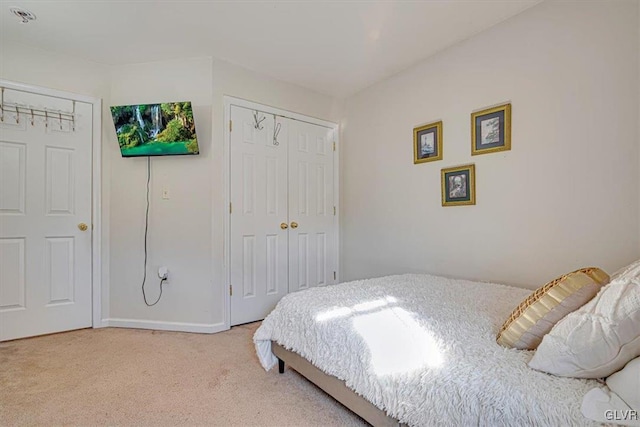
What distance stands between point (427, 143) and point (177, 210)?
89.1 inches

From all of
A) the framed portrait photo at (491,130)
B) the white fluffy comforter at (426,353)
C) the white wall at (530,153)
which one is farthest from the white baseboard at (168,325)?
the framed portrait photo at (491,130)

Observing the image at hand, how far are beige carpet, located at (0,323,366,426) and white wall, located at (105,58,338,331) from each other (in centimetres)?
34

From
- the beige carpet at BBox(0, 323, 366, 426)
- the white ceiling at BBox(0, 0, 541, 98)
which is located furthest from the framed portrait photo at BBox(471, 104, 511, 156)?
the beige carpet at BBox(0, 323, 366, 426)

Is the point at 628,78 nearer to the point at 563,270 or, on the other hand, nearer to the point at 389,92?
the point at 563,270

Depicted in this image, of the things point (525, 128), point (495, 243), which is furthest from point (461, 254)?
point (525, 128)

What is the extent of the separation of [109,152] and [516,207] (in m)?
3.37

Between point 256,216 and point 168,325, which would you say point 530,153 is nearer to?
point 256,216

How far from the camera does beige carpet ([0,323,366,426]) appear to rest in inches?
59.9

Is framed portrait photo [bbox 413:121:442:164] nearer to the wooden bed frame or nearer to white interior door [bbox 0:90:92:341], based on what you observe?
the wooden bed frame

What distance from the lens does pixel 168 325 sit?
280 cm

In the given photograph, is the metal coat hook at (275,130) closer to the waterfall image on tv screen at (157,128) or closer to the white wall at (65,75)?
the waterfall image on tv screen at (157,128)

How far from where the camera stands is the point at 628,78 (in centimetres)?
172

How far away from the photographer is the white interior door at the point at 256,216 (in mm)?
2941

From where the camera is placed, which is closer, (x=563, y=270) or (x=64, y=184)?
(x=563, y=270)
